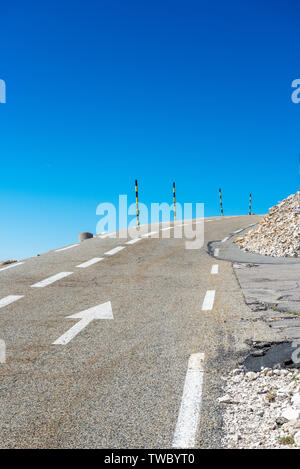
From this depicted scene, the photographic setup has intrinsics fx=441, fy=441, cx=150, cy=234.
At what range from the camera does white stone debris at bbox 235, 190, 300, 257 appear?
44.5 ft

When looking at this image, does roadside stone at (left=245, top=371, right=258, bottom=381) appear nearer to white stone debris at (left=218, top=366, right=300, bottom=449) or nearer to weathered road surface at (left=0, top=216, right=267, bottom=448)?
white stone debris at (left=218, top=366, right=300, bottom=449)

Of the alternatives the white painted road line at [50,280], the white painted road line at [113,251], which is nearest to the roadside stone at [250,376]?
the white painted road line at [50,280]

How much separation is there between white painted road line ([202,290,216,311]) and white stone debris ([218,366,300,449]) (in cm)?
293

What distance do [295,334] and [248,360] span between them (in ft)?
3.65

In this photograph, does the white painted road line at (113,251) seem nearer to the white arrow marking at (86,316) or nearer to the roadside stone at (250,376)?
the white arrow marking at (86,316)

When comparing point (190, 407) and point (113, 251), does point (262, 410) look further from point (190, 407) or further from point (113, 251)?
point (113, 251)

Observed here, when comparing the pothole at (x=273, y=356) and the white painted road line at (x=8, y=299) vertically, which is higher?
the pothole at (x=273, y=356)

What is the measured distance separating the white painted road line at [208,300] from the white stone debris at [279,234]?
5.33 m

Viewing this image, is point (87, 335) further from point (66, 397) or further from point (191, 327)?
point (66, 397)

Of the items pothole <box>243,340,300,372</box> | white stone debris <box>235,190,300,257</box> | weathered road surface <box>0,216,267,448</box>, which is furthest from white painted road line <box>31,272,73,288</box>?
white stone debris <box>235,190,300,257</box>

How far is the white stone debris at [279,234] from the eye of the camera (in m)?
13.6
